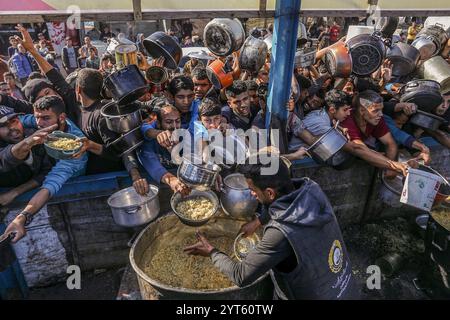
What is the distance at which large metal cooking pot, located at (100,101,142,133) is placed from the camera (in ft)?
11.8

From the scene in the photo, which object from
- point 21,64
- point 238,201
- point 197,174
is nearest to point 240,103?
point 238,201

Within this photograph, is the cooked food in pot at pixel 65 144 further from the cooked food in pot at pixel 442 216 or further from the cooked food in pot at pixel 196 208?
the cooked food in pot at pixel 442 216

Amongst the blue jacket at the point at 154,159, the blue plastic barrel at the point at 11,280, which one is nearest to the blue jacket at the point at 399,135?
the blue jacket at the point at 154,159

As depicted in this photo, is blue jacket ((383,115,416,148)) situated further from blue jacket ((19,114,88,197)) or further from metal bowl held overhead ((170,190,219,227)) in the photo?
blue jacket ((19,114,88,197))

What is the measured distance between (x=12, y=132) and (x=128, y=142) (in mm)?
1123

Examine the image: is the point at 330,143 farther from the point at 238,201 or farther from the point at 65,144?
the point at 65,144

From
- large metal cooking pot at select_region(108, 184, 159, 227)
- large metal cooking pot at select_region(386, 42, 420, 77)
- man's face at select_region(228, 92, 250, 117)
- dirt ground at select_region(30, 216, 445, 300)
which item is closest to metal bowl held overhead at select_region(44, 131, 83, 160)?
large metal cooking pot at select_region(108, 184, 159, 227)

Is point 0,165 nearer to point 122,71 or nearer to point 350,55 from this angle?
point 122,71

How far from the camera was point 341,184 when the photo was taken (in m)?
4.69

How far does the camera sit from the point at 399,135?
4660 mm

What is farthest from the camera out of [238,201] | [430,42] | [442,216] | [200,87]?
[430,42]

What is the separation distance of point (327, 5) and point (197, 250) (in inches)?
129

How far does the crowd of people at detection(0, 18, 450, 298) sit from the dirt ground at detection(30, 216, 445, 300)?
110 centimetres

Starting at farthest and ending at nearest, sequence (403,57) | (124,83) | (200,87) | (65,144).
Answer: (403,57)
(200,87)
(124,83)
(65,144)
